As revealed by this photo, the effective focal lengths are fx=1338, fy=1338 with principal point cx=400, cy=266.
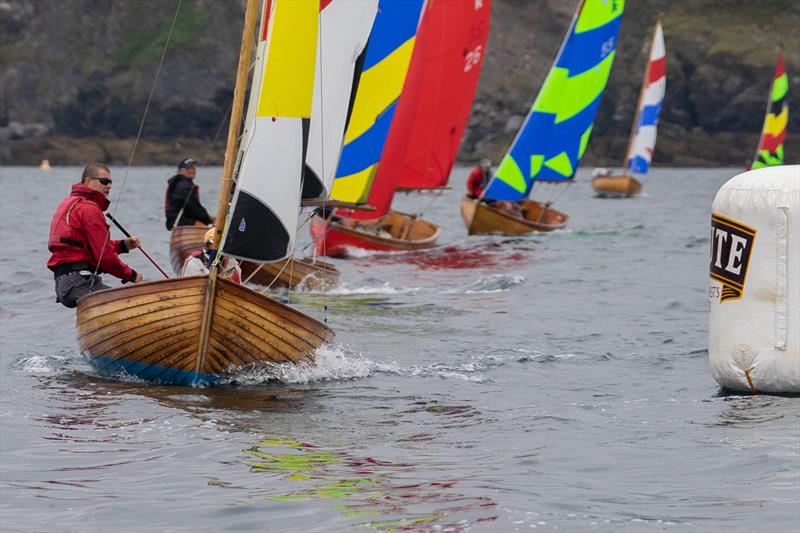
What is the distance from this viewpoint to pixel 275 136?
1106 cm

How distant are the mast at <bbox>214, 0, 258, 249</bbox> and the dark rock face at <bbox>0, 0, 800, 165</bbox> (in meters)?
93.9

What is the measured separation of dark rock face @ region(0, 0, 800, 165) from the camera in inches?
4456

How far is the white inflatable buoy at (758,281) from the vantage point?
375 inches

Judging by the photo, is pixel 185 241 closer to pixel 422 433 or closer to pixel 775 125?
pixel 422 433

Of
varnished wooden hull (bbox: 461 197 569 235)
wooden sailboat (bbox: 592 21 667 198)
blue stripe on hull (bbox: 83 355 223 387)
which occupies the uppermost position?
wooden sailboat (bbox: 592 21 667 198)

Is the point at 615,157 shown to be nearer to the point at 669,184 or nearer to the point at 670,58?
the point at 670,58

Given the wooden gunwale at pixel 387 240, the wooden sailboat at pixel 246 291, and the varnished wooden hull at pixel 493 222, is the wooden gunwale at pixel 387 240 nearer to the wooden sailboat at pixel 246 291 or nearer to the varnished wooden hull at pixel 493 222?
the varnished wooden hull at pixel 493 222

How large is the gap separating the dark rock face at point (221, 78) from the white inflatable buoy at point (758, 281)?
95.6m

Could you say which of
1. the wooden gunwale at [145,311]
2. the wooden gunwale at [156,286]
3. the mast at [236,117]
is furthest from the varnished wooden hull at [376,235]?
the wooden gunwale at [156,286]

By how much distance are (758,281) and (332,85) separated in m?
4.96

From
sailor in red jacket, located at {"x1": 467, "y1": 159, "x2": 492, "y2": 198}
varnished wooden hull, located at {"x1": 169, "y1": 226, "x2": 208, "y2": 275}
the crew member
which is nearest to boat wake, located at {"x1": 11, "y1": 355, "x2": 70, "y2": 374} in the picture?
the crew member

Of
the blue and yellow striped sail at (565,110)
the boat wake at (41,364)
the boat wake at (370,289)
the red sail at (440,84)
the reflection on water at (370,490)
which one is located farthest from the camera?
the blue and yellow striped sail at (565,110)

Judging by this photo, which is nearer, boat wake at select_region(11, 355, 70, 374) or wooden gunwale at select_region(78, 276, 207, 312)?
wooden gunwale at select_region(78, 276, 207, 312)

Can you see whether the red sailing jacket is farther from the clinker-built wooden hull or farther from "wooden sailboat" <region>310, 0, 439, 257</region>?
"wooden sailboat" <region>310, 0, 439, 257</region>
